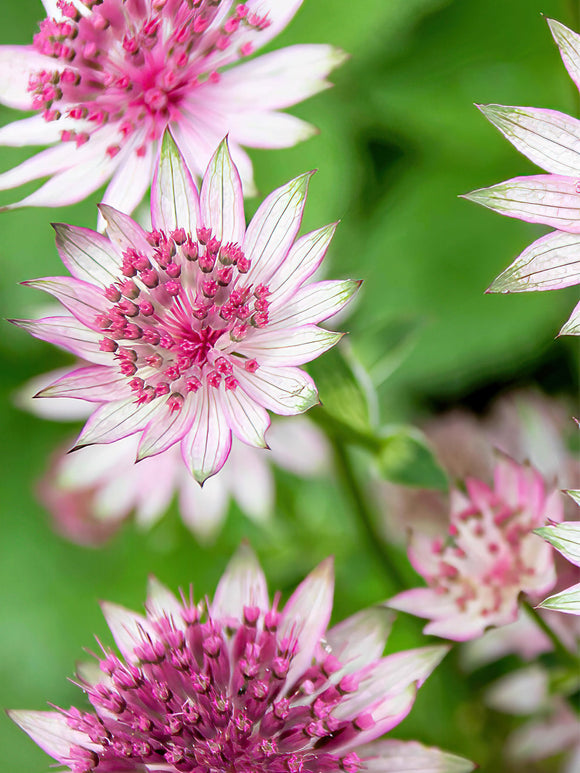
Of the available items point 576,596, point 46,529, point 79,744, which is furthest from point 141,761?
point 46,529

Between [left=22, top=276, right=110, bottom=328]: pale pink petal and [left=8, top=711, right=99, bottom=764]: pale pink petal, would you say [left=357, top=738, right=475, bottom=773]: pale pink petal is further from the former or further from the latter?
[left=22, top=276, right=110, bottom=328]: pale pink petal

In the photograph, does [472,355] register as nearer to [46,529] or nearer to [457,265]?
[457,265]

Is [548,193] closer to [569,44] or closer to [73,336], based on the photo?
[569,44]

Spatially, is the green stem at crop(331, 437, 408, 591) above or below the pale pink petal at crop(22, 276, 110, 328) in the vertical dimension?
below

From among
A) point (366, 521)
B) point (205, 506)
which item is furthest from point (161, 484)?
point (366, 521)

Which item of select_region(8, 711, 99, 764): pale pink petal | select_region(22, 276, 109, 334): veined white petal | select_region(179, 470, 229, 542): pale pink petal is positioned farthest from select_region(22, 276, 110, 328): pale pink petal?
select_region(179, 470, 229, 542): pale pink petal

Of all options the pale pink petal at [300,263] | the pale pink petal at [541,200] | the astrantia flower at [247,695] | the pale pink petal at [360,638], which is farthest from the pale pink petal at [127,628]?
the pale pink petal at [541,200]

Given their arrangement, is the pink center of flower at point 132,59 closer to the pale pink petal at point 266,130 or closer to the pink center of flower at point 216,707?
the pale pink petal at point 266,130
